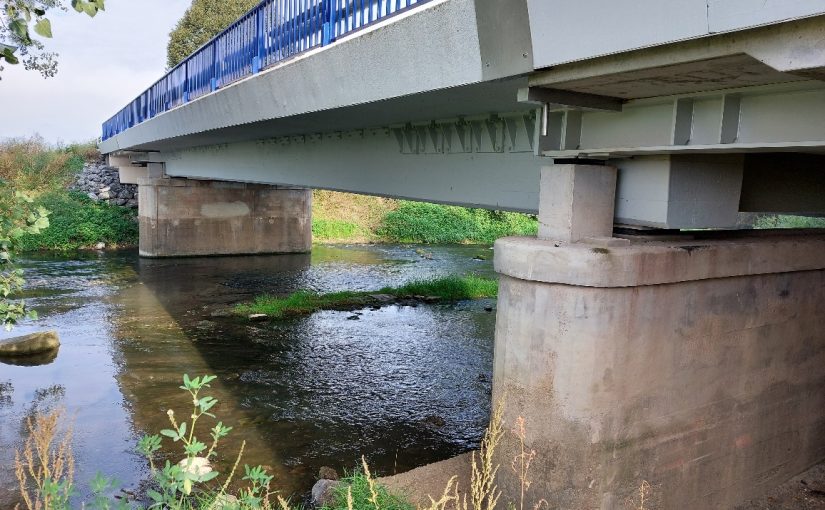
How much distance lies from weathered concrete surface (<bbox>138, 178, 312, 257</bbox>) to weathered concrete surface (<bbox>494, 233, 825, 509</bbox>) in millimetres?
20791

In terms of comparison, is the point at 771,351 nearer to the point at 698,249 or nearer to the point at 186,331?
the point at 698,249

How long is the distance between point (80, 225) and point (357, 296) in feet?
48.2

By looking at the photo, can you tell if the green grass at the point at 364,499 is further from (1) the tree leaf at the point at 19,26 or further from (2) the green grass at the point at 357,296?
(2) the green grass at the point at 357,296

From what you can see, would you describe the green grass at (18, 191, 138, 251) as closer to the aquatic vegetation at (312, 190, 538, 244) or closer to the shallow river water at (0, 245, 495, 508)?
the shallow river water at (0, 245, 495, 508)

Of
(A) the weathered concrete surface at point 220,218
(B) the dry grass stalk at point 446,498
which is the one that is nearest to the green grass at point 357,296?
(A) the weathered concrete surface at point 220,218

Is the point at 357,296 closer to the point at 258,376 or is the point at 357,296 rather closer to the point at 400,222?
the point at 258,376

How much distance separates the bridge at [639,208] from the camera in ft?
12.1

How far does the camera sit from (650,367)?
475cm

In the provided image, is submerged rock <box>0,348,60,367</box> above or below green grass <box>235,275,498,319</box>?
below

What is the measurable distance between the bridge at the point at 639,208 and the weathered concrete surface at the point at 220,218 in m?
18.2

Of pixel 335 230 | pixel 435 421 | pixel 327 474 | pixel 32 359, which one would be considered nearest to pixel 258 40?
pixel 435 421

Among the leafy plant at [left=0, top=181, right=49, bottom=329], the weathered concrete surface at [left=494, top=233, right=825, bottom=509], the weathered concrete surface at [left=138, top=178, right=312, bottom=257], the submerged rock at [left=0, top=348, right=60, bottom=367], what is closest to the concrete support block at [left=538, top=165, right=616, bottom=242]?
the weathered concrete surface at [left=494, top=233, right=825, bottom=509]

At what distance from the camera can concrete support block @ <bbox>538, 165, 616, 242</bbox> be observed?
4.93 m

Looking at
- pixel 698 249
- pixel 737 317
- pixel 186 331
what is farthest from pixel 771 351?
pixel 186 331
